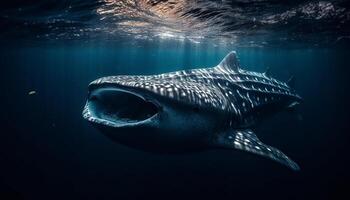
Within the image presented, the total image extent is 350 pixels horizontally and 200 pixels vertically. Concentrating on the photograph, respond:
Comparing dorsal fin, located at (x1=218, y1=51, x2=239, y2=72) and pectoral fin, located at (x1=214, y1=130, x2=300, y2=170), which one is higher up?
dorsal fin, located at (x1=218, y1=51, x2=239, y2=72)

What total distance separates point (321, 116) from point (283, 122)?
9.53 meters

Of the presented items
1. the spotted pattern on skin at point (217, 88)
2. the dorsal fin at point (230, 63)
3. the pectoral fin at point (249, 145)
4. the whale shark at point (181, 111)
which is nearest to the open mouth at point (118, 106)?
the whale shark at point (181, 111)

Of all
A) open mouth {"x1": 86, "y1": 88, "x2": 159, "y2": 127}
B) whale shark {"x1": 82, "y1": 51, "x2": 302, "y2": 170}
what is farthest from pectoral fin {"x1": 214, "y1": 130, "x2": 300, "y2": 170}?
open mouth {"x1": 86, "y1": 88, "x2": 159, "y2": 127}

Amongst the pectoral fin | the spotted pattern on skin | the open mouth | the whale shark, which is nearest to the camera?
the whale shark

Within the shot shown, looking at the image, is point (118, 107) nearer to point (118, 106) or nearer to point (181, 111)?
point (118, 106)

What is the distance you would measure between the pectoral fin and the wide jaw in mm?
1702

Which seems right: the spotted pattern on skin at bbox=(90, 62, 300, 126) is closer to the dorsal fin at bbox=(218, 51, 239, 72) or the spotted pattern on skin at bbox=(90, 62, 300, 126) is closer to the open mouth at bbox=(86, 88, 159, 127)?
the dorsal fin at bbox=(218, 51, 239, 72)

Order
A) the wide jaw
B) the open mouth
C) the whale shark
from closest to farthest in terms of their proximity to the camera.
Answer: the wide jaw → the whale shark → the open mouth

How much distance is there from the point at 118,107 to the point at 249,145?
3.06m

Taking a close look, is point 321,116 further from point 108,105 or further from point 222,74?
point 108,105

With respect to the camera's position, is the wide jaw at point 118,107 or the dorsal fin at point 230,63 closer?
the wide jaw at point 118,107

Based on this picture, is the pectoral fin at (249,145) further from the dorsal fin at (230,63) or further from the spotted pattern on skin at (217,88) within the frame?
the dorsal fin at (230,63)

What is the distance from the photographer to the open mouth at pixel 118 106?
525 centimetres

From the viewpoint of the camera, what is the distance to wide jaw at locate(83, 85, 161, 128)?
15.8ft
